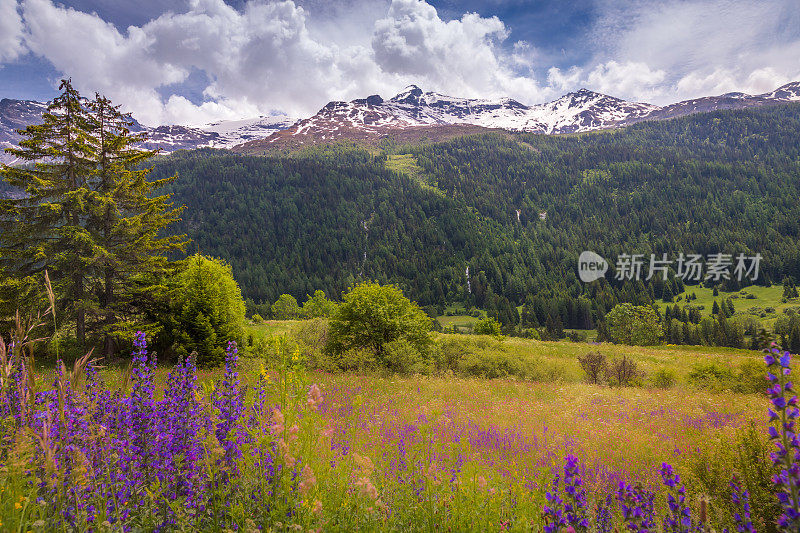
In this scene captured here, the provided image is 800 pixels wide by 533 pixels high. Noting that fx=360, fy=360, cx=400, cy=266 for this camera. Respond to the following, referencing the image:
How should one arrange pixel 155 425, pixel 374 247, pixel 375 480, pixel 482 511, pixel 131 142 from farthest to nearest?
1. pixel 374 247
2. pixel 131 142
3. pixel 375 480
4. pixel 482 511
5. pixel 155 425

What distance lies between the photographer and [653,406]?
15047 millimetres

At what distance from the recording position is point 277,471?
353 centimetres

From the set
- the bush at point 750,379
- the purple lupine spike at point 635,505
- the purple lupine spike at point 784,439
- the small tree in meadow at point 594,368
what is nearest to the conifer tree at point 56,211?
the purple lupine spike at point 635,505

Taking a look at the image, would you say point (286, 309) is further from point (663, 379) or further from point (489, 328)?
point (663, 379)

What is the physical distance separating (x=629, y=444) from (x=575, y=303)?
13540 cm

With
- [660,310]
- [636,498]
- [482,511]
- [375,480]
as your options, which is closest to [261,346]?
[375,480]

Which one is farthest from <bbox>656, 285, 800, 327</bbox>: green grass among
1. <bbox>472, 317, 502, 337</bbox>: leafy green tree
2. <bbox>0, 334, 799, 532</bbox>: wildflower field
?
<bbox>0, 334, 799, 532</bbox>: wildflower field

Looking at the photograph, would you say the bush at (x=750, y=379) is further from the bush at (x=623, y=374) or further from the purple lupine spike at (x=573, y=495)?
the purple lupine spike at (x=573, y=495)

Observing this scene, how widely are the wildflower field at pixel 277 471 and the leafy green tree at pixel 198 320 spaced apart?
50.6 feet

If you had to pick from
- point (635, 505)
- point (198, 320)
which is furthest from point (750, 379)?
point (198, 320)

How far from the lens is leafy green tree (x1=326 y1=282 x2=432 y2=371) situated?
23.7 meters

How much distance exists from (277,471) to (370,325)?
20.7 metres

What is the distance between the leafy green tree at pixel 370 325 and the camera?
77.7 ft

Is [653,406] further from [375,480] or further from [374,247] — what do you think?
[374,247]
